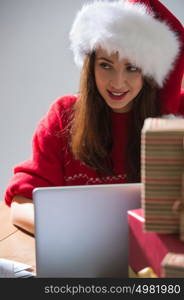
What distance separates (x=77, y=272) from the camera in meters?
0.90

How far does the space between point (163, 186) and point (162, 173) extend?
0.02 m

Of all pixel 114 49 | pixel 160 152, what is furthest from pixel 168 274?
pixel 114 49

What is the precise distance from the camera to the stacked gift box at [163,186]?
2.39ft

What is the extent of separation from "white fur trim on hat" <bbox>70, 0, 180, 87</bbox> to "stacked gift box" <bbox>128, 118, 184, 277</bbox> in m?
0.58

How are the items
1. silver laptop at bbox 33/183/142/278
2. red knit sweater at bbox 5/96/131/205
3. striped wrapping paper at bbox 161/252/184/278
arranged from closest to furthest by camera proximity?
striped wrapping paper at bbox 161/252/184/278, silver laptop at bbox 33/183/142/278, red knit sweater at bbox 5/96/131/205

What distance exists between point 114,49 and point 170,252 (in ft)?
2.40

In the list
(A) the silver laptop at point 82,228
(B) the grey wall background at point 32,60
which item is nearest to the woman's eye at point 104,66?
(A) the silver laptop at point 82,228

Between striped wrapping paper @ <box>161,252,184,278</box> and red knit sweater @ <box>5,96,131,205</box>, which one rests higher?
red knit sweater @ <box>5,96,131,205</box>

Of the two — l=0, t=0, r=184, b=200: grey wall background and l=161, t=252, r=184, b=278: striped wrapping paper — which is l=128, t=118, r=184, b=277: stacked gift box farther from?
l=0, t=0, r=184, b=200: grey wall background

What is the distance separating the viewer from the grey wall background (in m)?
2.69

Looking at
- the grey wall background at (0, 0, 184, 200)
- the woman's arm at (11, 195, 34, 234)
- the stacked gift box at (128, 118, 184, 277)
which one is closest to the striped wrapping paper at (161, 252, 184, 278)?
the stacked gift box at (128, 118, 184, 277)

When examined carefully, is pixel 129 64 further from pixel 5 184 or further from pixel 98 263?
pixel 5 184

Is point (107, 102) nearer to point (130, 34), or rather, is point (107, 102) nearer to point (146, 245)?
point (130, 34)

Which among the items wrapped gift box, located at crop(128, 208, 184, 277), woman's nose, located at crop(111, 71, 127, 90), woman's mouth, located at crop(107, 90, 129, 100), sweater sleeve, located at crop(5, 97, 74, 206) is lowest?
wrapped gift box, located at crop(128, 208, 184, 277)
